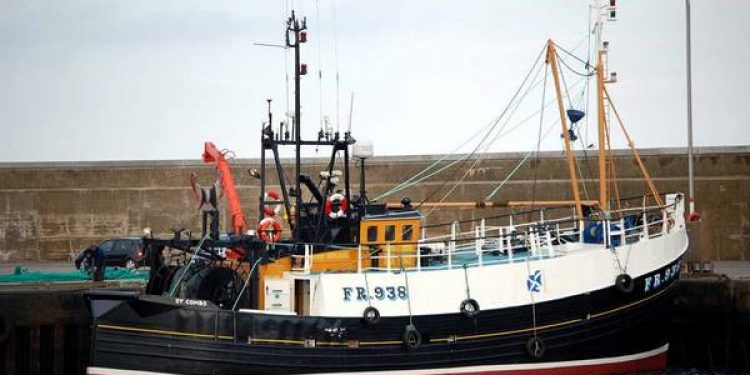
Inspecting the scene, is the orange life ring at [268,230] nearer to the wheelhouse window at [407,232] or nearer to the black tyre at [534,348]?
the wheelhouse window at [407,232]

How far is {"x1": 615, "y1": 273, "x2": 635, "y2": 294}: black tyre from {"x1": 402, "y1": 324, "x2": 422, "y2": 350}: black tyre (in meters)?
4.19

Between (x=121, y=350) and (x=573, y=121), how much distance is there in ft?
34.2

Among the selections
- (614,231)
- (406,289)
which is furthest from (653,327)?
(406,289)

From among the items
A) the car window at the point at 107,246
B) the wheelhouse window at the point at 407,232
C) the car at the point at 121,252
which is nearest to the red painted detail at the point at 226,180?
the wheelhouse window at the point at 407,232

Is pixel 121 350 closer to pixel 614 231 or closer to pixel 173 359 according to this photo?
pixel 173 359

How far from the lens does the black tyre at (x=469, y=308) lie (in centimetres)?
2000

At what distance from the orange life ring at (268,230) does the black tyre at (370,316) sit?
7.37 ft

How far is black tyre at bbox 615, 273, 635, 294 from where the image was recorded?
2119cm

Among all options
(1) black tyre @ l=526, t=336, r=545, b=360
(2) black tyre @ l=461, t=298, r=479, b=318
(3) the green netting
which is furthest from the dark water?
(3) the green netting

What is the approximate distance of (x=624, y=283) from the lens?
2123cm

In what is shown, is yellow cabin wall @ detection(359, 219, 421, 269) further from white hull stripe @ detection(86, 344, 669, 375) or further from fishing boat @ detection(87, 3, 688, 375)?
white hull stripe @ detection(86, 344, 669, 375)

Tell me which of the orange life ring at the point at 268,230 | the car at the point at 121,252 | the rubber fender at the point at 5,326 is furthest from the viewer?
the car at the point at 121,252

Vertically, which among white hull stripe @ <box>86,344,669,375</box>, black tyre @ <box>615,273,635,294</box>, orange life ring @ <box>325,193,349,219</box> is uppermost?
orange life ring @ <box>325,193,349,219</box>

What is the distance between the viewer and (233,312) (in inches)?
736
